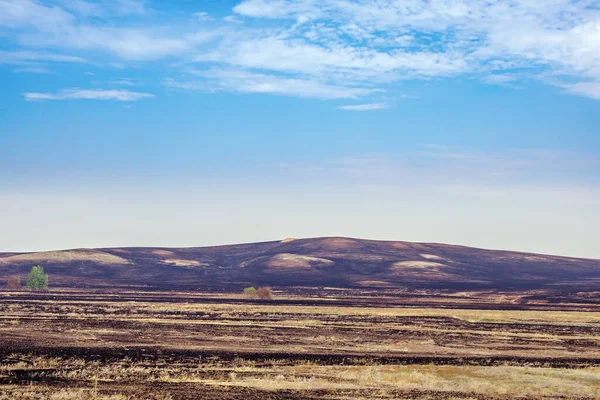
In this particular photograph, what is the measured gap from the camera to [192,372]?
30516 millimetres

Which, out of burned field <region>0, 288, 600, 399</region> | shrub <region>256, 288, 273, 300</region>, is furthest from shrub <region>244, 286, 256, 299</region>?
burned field <region>0, 288, 600, 399</region>

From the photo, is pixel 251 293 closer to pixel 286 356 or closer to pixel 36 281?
pixel 36 281

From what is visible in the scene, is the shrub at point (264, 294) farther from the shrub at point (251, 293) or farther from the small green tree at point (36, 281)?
the small green tree at point (36, 281)

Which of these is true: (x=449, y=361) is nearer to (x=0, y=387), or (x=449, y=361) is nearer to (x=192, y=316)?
(x=0, y=387)

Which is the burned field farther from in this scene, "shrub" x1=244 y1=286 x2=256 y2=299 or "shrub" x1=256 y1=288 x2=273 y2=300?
"shrub" x1=244 y1=286 x2=256 y2=299

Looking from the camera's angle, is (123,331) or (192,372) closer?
(192,372)

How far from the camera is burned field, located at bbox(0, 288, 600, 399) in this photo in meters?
26.9

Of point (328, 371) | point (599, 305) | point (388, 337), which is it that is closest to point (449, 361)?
point (328, 371)

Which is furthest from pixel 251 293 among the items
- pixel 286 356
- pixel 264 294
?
pixel 286 356

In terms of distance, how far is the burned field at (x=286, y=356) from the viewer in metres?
26.9

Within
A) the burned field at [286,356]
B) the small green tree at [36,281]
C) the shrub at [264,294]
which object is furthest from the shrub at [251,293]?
the burned field at [286,356]

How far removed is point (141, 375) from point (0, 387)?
5.77 meters

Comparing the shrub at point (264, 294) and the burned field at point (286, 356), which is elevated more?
the shrub at point (264, 294)

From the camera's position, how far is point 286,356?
123 feet
